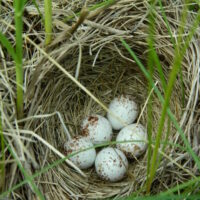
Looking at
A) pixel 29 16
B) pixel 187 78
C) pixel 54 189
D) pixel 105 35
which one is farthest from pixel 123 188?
pixel 29 16

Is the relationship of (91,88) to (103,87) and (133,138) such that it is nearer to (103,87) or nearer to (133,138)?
(103,87)

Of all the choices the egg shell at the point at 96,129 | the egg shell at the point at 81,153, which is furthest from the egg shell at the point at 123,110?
the egg shell at the point at 81,153

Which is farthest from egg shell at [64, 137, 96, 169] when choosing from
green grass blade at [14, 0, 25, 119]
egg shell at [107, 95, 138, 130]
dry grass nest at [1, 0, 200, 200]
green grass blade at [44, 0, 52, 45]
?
green grass blade at [44, 0, 52, 45]

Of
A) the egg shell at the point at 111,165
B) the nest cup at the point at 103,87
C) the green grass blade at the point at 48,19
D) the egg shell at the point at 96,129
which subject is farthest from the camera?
the egg shell at the point at 96,129


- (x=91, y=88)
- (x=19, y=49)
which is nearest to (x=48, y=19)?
(x=19, y=49)

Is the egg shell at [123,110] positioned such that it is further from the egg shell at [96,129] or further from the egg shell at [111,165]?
the egg shell at [111,165]

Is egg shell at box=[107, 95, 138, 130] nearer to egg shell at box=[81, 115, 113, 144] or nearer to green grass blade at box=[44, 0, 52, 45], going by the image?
egg shell at box=[81, 115, 113, 144]
